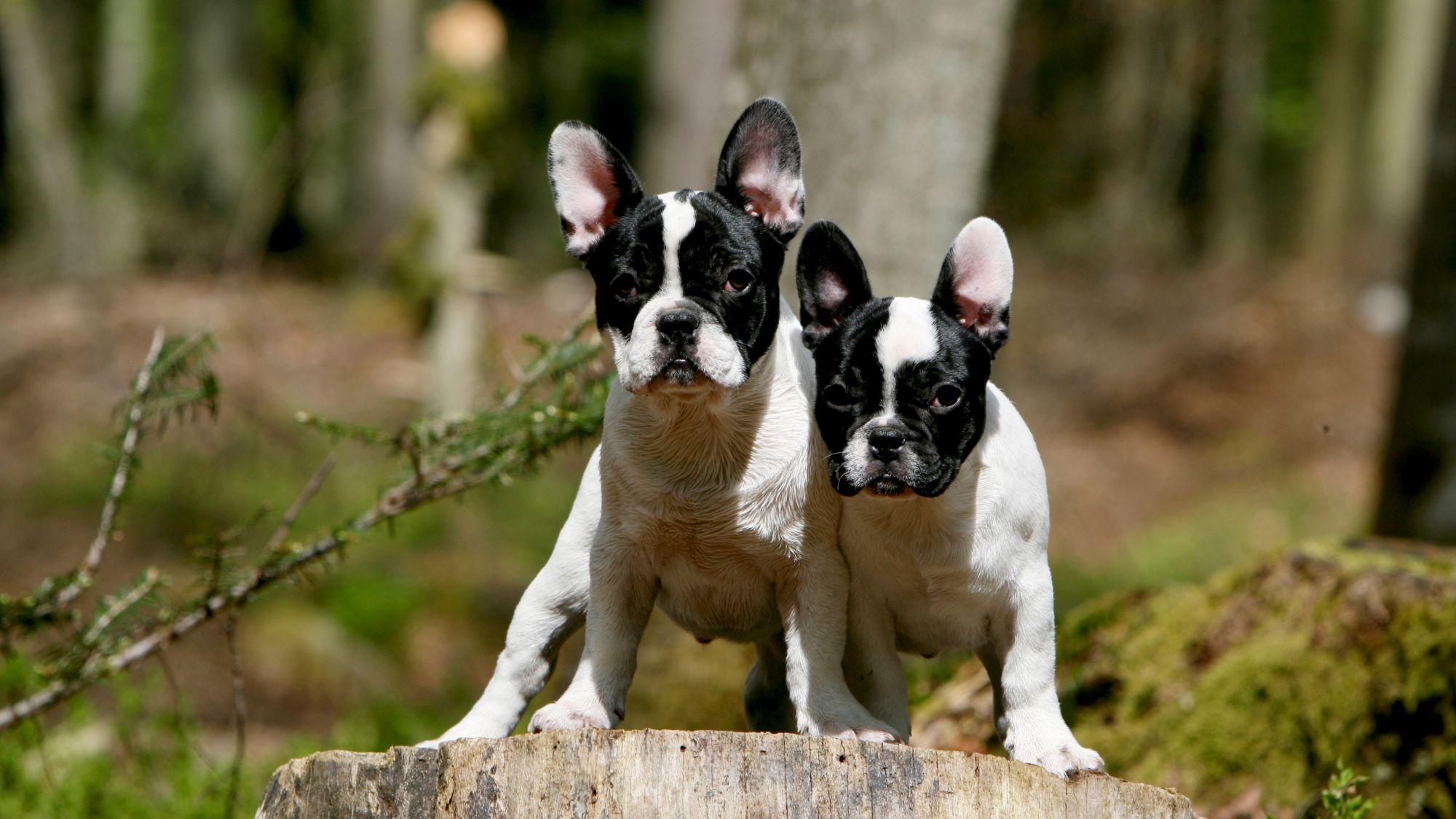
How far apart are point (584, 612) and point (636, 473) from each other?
1.96 ft

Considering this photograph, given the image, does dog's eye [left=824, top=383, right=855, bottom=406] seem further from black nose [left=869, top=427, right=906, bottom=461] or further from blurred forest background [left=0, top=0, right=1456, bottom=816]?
blurred forest background [left=0, top=0, right=1456, bottom=816]

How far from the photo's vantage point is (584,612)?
13.7 feet

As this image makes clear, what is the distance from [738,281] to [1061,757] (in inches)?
59.6

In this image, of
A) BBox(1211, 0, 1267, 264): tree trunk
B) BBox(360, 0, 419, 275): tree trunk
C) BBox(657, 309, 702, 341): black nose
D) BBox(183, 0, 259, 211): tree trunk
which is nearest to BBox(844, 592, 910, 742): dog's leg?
BBox(657, 309, 702, 341): black nose

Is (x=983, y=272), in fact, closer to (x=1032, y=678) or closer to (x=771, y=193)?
(x=771, y=193)

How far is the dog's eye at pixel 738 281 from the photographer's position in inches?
143

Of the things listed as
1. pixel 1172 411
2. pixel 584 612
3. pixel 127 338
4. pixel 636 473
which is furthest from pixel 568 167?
pixel 1172 411

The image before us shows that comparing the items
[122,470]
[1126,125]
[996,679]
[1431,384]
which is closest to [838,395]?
[996,679]

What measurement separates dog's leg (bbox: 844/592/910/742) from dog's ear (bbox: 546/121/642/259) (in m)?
1.28

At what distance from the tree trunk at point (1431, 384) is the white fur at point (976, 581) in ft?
18.6

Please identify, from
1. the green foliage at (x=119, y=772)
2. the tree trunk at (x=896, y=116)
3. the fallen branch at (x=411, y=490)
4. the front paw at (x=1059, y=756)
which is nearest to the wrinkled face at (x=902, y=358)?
the front paw at (x=1059, y=756)

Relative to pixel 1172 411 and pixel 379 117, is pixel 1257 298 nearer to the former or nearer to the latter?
pixel 1172 411

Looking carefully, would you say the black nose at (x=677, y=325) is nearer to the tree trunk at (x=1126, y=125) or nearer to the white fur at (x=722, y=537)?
the white fur at (x=722, y=537)

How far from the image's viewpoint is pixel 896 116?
20.0 ft
